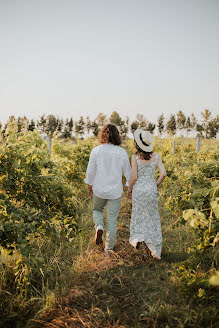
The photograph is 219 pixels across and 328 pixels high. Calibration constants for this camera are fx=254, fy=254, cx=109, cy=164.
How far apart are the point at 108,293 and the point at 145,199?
129 cm

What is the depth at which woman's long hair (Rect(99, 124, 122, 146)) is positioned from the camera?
3559 mm

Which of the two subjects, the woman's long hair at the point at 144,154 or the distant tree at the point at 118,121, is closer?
the woman's long hair at the point at 144,154

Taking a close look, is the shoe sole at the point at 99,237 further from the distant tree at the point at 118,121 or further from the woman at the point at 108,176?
the distant tree at the point at 118,121

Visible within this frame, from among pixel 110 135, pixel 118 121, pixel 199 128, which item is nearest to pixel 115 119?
pixel 118 121

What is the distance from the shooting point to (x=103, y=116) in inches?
2045

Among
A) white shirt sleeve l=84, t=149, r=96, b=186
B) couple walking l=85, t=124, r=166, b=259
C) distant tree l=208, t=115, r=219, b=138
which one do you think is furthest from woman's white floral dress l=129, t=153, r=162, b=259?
distant tree l=208, t=115, r=219, b=138

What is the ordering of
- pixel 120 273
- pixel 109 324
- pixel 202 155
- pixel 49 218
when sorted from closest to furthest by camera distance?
pixel 109 324 → pixel 49 218 → pixel 120 273 → pixel 202 155

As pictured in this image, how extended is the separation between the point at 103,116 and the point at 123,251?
4959 centimetres

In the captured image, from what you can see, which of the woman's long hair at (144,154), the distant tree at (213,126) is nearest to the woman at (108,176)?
the woman's long hair at (144,154)

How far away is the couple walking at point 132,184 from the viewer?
344 cm

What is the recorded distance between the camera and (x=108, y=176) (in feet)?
11.6

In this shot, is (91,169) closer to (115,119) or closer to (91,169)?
(91,169)

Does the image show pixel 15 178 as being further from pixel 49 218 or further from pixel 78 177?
pixel 78 177

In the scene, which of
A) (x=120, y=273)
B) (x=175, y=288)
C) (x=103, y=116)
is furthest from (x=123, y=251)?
(x=103, y=116)
